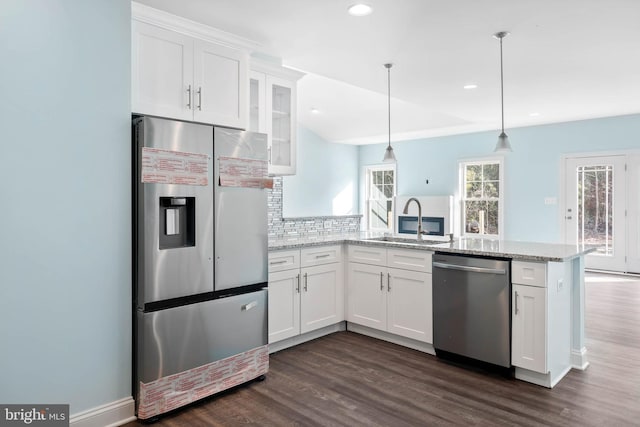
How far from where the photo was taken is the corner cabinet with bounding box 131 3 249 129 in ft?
8.10

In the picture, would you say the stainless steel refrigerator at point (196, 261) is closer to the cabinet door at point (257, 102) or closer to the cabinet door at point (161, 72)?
the cabinet door at point (161, 72)

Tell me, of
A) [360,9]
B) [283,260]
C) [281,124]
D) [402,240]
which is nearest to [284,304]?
[283,260]

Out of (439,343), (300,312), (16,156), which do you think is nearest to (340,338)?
(300,312)

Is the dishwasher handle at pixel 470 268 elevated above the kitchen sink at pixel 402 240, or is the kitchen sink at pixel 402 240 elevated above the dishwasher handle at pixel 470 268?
the kitchen sink at pixel 402 240

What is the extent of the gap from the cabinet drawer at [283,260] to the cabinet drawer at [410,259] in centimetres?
79

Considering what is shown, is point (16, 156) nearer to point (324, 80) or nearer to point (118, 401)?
point (118, 401)

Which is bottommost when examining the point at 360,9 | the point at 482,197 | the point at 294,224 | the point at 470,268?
the point at 470,268

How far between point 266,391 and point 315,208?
20.4 ft

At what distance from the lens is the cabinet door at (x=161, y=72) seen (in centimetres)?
245

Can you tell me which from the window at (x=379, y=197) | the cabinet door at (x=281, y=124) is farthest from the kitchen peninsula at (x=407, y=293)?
the window at (x=379, y=197)

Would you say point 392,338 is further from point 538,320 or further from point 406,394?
point 538,320

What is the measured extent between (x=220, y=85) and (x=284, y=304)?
5.72 ft

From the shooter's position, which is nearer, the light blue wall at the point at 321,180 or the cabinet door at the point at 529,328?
the cabinet door at the point at 529,328

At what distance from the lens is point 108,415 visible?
2.29m
